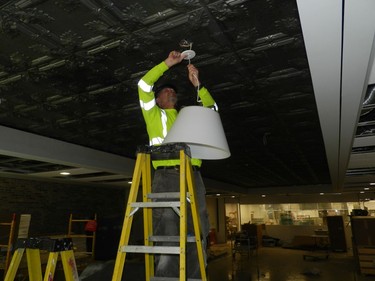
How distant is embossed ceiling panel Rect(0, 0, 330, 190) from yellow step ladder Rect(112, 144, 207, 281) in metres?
0.86

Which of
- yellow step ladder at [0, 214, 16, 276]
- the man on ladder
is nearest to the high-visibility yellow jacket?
the man on ladder

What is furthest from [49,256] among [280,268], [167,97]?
[280,268]

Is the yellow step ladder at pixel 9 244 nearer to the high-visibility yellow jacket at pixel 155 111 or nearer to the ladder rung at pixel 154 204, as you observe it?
the high-visibility yellow jacket at pixel 155 111

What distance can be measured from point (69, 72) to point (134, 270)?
2.47m

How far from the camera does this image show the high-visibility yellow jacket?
6.02 ft

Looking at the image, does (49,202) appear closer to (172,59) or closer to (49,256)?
(49,256)

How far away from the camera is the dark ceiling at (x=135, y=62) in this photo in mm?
1826

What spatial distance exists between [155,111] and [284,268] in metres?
8.01

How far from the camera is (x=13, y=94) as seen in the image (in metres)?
3.06

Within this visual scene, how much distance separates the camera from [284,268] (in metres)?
8.33

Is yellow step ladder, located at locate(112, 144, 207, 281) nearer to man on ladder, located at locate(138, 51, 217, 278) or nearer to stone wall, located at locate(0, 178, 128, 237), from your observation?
man on ladder, located at locate(138, 51, 217, 278)

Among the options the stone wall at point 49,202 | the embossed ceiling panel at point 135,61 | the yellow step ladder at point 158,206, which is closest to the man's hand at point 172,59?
the embossed ceiling panel at point 135,61

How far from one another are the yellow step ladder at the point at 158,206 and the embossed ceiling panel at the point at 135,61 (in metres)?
0.86

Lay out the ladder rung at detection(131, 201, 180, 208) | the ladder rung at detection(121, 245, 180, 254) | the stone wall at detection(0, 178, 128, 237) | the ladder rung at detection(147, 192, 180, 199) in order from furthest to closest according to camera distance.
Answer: the stone wall at detection(0, 178, 128, 237), the ladder rung at detection(147, 192, 180, 199), the ladder rung at detection(131, 201, 180, 208), the ladder rung at detection(121, 245, 180, 254)
